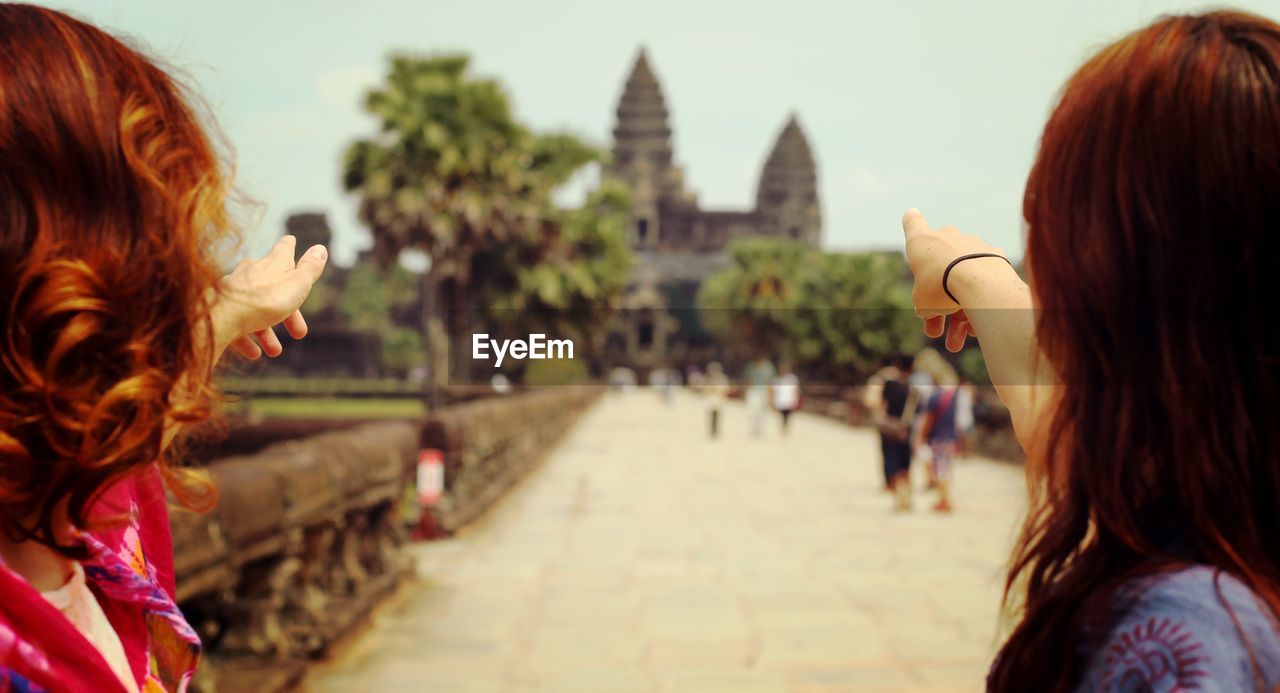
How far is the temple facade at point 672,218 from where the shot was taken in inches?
4055

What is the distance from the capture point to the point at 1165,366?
106 centimetres

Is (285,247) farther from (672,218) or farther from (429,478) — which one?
(672,218)

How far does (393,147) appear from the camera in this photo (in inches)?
1149

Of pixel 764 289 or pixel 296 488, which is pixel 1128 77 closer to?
pixel 296 488

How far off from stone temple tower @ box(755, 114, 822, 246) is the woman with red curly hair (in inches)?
4791

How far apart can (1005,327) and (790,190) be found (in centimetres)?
12458

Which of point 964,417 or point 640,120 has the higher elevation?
point 640,120

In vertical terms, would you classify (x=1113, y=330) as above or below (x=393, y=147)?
below

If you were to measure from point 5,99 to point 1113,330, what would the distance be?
97 centimetres

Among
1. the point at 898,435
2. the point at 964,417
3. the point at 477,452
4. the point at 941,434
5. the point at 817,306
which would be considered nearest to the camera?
the point at 477,452

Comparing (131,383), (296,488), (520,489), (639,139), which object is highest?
(639,139)

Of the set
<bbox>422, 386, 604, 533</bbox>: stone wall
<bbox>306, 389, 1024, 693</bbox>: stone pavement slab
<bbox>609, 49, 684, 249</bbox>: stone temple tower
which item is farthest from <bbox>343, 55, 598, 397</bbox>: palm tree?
<bbox>609, 49, 684, 249</bbox>: stone temple tower

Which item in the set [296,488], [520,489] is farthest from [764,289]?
[296,488]
